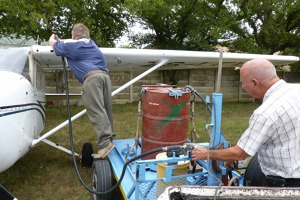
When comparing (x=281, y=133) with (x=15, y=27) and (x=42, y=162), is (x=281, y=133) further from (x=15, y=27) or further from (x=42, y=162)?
(x=15, y=27)

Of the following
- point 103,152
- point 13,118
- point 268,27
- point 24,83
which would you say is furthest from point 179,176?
point 268,27

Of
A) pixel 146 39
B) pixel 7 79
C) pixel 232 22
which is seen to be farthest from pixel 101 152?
pixel 146 39

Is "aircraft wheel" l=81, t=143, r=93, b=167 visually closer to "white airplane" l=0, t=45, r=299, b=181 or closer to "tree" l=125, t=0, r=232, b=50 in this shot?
"white airplane" l=0, t=45, r=299, b=181

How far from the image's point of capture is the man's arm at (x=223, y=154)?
2.06 m

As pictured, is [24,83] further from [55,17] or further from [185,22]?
[185,22]

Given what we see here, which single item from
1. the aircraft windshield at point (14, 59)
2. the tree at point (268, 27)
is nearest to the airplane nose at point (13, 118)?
the aircraft windshield at point (14, 59)

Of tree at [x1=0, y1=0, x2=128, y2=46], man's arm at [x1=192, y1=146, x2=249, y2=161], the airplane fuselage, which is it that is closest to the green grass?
the airplane fuselage

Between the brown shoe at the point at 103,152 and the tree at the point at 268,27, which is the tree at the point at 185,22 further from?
the brown shoe at the point at 103,152

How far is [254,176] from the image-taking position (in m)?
2.46

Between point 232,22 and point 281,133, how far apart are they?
955 centimetres

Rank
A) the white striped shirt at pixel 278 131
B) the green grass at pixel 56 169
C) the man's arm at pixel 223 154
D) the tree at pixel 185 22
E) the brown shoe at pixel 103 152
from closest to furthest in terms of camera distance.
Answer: the white striped shirt at pixel 278 131
the man's arm at pixel 223 154
the brown shoe at pixel 103 152
the green grass at pixel 56 169
the tree at pixel 185 22

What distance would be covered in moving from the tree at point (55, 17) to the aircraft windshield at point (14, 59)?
149 inches

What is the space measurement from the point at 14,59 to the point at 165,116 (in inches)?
88.4

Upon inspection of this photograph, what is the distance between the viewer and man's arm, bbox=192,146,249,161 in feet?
6.77
